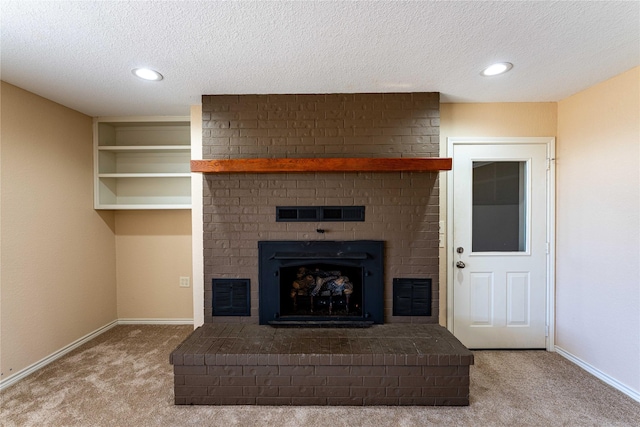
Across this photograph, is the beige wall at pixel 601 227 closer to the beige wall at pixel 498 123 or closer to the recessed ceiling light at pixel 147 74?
the beige wall at pixel 498 123

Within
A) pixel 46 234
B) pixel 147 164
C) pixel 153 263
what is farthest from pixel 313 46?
pixel 153 263

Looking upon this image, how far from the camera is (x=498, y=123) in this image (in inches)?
105

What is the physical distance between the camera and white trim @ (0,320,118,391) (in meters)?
2.17

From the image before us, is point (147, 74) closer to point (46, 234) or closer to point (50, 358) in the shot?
point (46, 234)

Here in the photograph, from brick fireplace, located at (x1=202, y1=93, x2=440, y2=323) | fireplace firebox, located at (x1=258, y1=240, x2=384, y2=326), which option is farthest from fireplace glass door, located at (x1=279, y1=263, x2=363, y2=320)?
brick fireplace, located at (x1=202, y1=93, x2=440, y2=323)

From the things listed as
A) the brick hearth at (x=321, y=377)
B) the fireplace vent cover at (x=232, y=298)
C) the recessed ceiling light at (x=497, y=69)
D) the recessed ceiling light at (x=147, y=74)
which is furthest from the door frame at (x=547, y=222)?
the recessed ceiling light at (x=147, y=74)

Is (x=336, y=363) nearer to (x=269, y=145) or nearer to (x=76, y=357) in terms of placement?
(x=269, y=145)

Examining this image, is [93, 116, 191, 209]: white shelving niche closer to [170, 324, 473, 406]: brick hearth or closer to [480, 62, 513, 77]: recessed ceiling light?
[170, 324, 473, 406]: brick hearth

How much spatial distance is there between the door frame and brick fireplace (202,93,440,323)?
0.24 m

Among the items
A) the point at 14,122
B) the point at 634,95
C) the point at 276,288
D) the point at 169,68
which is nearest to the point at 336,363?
the point at 276,288

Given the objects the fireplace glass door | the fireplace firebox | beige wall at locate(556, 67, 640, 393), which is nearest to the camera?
beige wall at locate(556, 67, 640, 393)

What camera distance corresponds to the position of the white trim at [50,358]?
7.11 feet

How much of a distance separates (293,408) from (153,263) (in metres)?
2.31

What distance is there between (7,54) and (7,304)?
1770 millimetres
